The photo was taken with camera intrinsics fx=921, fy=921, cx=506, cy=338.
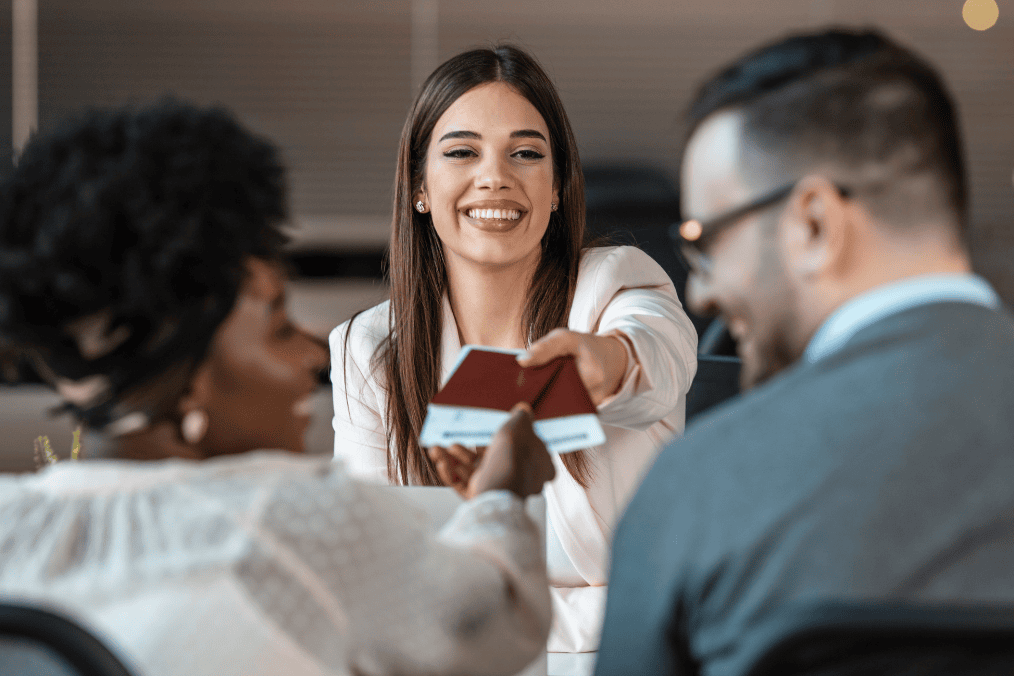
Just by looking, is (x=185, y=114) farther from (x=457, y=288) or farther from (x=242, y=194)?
(x=457, y=288)

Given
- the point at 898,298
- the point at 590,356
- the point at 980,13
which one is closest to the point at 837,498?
the point at 898,298

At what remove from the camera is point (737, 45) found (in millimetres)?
4730

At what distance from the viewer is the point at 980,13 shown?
15.3 ft

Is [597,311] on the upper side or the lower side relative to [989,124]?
lower

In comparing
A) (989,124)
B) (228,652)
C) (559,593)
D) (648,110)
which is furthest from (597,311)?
(989,124)

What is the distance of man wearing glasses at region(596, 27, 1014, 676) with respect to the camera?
2.17 feet

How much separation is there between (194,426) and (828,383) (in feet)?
1.91

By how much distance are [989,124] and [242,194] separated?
492cm

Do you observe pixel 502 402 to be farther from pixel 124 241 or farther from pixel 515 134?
pixel 515 134

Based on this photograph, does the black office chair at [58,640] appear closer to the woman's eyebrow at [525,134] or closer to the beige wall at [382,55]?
the woman's eyebrow at [525,134]

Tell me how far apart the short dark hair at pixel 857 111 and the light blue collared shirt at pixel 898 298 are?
74 millimetres

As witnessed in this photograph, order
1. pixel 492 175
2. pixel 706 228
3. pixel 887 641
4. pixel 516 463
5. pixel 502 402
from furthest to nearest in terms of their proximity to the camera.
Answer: pixel 492 175 → pixel 502 402 → pixel 516 463 → pixel 706 228 → pixel 887 641

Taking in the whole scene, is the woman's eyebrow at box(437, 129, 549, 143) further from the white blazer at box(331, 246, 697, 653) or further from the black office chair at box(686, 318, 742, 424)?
the black office chair at box(686, 318, 742, 424)

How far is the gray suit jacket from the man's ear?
103 millimetres
